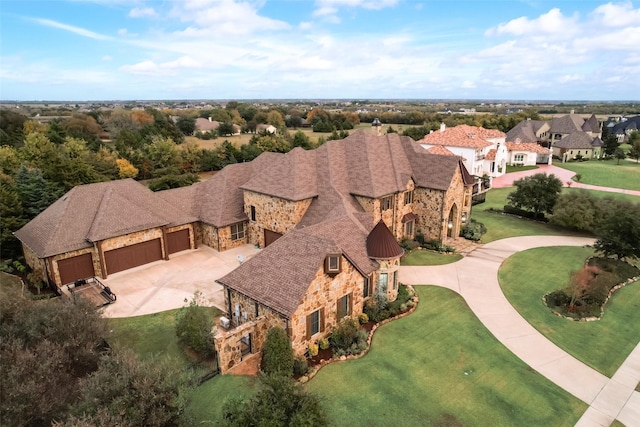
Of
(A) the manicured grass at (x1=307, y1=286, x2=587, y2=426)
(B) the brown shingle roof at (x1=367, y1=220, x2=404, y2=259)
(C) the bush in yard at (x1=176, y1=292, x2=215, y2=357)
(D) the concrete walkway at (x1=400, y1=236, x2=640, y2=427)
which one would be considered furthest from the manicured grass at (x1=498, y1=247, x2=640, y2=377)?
(C) the bush in yard at (x1=176, y1=292, x2=215, y2=357)

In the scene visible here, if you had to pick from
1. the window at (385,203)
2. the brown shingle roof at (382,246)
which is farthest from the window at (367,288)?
the window at (385,203)

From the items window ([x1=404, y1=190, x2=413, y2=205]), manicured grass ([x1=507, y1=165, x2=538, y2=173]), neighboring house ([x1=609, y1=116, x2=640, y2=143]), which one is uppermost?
neighboring house ([x1=609, y1=116, x2=640, y2=143])

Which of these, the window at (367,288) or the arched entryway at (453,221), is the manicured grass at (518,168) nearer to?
the arched entryway at (453,221)

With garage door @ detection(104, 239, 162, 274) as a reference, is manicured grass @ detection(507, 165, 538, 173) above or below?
below

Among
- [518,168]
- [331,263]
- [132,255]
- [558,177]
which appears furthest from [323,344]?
[518,168]

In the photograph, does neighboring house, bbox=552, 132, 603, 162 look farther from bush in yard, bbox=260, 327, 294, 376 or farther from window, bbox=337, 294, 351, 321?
bush in yard, bbox=260, 327, 294, 376

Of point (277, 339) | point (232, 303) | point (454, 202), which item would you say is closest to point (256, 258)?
point (232, 303)

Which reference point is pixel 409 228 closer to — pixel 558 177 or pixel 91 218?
→ pixel 91 218
